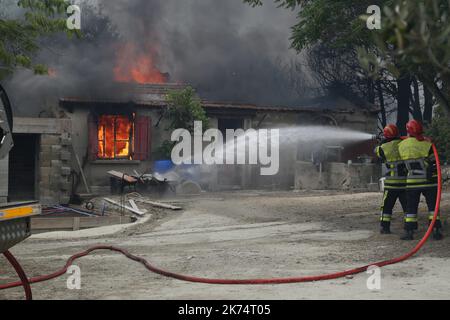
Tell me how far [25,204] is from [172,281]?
2.06 metres

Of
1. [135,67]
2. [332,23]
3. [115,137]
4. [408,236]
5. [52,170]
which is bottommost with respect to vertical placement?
[408,236]

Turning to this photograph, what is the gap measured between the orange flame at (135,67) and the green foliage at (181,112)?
2583mm

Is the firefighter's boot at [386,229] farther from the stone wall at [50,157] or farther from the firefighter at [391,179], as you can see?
the stone wall at [50,157]

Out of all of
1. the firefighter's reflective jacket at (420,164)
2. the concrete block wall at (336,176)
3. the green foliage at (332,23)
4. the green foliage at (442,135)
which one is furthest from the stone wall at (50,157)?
the green foliage at (442,135)

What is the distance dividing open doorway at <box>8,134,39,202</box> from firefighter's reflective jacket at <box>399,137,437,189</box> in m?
12.4

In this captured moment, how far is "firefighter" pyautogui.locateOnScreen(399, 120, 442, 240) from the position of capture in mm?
8438

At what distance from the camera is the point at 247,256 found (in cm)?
748

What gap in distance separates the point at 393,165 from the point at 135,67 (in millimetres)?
15332

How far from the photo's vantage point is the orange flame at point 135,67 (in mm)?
20906

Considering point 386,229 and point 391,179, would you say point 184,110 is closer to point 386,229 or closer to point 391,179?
point 391,179

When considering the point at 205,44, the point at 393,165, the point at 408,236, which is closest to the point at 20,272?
the point at 408,236

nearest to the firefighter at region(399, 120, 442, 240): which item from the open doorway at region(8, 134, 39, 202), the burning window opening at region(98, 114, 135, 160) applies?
the burning window opening at region(98, 114, 135, 160)

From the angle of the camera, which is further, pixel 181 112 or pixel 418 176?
pixel 181 112
